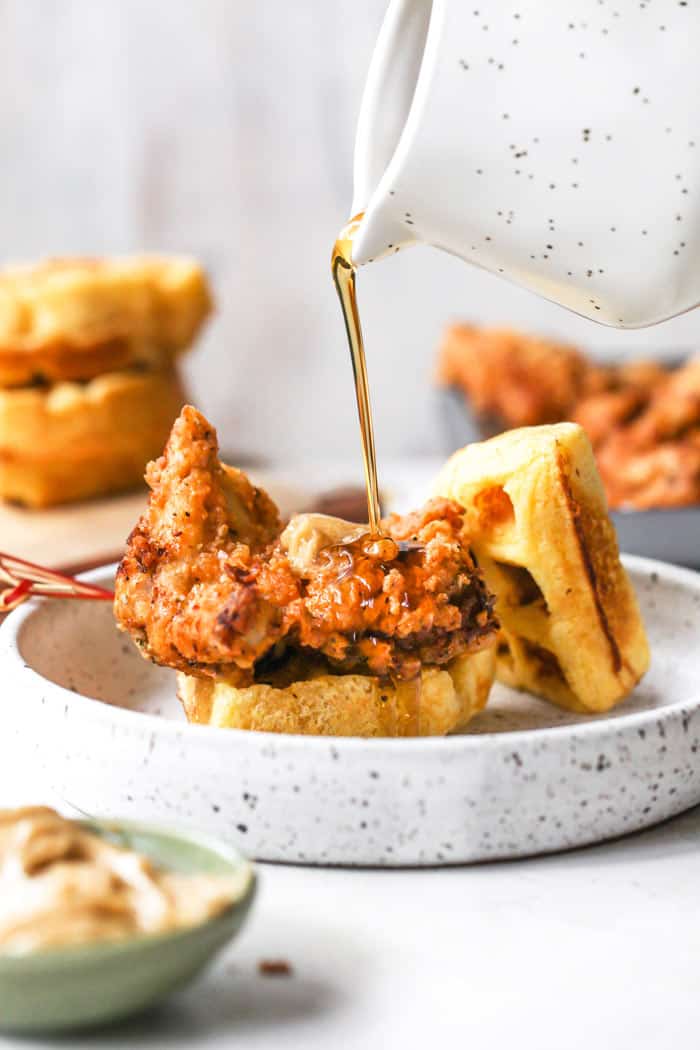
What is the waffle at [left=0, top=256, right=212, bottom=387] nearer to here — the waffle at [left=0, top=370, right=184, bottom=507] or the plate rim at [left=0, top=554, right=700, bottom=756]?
the waffle at [left=0, top=370, right=184, bottom=507]

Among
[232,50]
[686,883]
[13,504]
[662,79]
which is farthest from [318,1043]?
[232,50]

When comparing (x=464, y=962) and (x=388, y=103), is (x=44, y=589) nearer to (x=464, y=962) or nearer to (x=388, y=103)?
(x=388, y=103)

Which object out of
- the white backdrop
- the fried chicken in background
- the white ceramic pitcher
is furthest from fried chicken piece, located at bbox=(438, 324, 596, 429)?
the white ceramic pitcher

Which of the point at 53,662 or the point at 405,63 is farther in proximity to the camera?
the point at 53,662

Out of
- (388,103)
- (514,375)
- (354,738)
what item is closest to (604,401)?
(514,375)

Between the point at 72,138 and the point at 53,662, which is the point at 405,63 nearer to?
the point at 53,662

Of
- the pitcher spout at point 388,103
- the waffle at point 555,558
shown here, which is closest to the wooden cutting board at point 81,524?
the waffle at point 555,558
